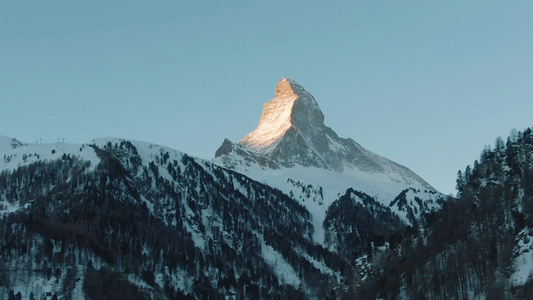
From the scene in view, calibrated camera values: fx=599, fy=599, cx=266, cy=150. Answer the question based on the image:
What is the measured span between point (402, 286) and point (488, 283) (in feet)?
132

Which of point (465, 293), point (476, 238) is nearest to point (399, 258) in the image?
point (476, 238)

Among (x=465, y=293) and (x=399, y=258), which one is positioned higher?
(x=399, y=258)

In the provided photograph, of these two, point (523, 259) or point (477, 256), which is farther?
point (477, 256)

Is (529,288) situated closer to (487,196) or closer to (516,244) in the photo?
(516,244)

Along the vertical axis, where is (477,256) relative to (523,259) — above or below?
above

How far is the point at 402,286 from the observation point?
596 ft

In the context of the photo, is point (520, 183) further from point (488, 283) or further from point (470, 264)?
point (488, 283)

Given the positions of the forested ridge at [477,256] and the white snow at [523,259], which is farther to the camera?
the forested ridge at [477,256]

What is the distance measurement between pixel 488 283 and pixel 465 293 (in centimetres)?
1273

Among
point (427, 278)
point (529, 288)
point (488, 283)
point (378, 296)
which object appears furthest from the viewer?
point (378, 296)

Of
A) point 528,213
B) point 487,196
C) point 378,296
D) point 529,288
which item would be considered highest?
point 487,196

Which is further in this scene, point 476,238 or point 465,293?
point 476,238

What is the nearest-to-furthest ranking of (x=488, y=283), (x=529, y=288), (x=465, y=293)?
(x=529, y=288) → (x=488, y=283) → (x=465, y=293)

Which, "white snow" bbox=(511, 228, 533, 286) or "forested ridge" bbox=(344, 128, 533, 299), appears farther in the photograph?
"forested ridge" bbox=(344, 128, 533, 299)
